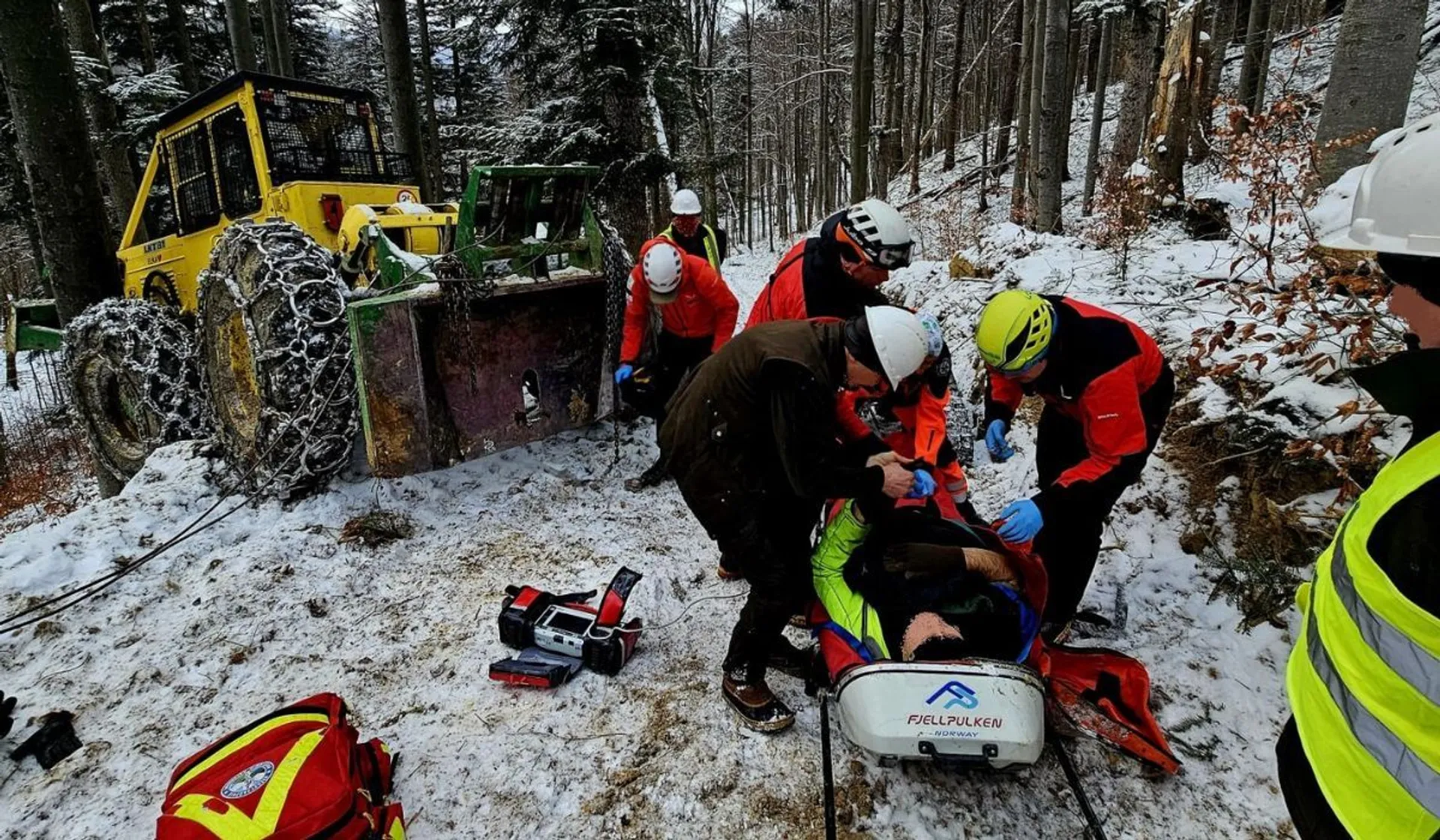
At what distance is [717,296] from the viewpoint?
4723 mm

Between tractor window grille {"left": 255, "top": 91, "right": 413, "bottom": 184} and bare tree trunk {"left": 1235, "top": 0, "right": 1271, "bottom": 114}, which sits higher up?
bare tree trunk {"left": 1235, "top": 0, "right": 1271, "bottom": 114}

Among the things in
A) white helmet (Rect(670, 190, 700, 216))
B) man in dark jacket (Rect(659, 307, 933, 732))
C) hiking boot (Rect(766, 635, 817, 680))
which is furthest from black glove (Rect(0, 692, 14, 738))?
white helmet (Rect(670, 190, 700, 216))

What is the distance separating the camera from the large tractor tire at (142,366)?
5.52 m

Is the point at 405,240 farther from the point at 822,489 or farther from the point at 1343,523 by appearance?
the point at 1343,523

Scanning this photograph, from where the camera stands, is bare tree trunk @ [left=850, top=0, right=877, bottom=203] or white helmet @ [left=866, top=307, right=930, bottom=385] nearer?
white helmet @ [left=866, top=307, right=930, bottom=385]

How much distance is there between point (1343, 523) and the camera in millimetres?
1255

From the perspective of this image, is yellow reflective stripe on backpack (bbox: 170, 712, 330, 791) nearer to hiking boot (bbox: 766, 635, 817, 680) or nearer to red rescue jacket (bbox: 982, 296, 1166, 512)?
hiking boot (bbox: 766, 635, 817, 680)

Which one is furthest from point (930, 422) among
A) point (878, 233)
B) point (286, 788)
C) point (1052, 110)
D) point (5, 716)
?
point (1052, 110)

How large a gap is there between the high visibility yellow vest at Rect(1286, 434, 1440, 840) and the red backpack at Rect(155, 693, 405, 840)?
246 cm

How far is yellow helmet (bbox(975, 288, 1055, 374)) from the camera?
2.79 metres

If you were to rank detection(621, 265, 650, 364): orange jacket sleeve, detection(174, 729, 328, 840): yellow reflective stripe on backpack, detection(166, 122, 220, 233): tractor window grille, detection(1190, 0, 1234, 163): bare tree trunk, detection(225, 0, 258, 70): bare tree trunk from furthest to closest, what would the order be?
detection(225, 0, 258, 70): bare tree trunk → detection(1190, 0, 1234, 163): bare tree trunk → detection(166, 122, 220, 233): tractor window grille → detection(621, 265, 650, 364): orange jacket sleeve → detection(174, 729, 328, 840): yellow reflective stripe on backpack

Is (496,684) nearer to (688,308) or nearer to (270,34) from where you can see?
(688,308)

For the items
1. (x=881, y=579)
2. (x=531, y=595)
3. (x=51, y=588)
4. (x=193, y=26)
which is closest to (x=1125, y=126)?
(x=881, y=579)

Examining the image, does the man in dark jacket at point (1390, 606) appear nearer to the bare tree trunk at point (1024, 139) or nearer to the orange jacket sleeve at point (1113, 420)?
the orange jacket sleeve at point (1113, 420)
